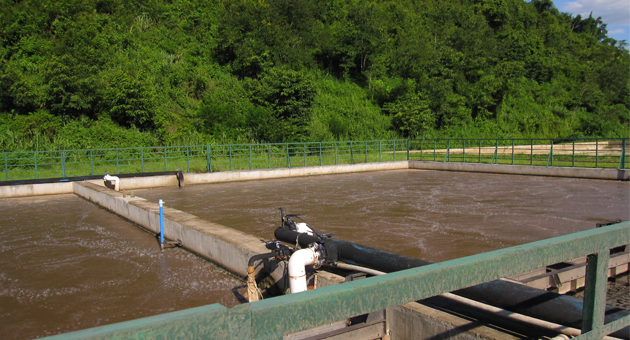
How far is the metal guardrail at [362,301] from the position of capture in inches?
48.5

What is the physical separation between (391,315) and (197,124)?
27302 millimetres

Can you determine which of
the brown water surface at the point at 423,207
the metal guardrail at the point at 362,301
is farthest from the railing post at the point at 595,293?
the brown water surface at the point at 423,207

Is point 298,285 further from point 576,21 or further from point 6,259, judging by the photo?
point 576,21

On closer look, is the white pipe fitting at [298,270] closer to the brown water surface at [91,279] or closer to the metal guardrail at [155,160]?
the brown water surface at [91,279]

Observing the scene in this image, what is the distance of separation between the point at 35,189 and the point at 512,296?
18.0 meters

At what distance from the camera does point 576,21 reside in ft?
296

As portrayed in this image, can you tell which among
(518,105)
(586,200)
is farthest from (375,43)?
(586,200)

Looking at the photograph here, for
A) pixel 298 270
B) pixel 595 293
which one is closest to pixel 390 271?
pixel 298 270

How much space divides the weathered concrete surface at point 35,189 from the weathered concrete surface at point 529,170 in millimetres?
18253

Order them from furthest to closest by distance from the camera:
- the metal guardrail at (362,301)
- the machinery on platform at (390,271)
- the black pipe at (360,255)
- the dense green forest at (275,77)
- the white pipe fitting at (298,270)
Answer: the dense green forest at (275,77), the black pipe at (360,255), the white pipe fitting at (298,270), the machinery on platform at (390,271), the metal guardrail at (362,301)

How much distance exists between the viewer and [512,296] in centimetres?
369

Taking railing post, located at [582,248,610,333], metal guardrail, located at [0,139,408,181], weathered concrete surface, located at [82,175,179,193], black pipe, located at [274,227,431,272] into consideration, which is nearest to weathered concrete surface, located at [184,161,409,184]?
metal guardrail, located at [0,139,408,181]

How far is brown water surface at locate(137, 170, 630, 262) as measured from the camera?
866 centimetres

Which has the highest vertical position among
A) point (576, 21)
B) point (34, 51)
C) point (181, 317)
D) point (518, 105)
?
point (576, 21)
